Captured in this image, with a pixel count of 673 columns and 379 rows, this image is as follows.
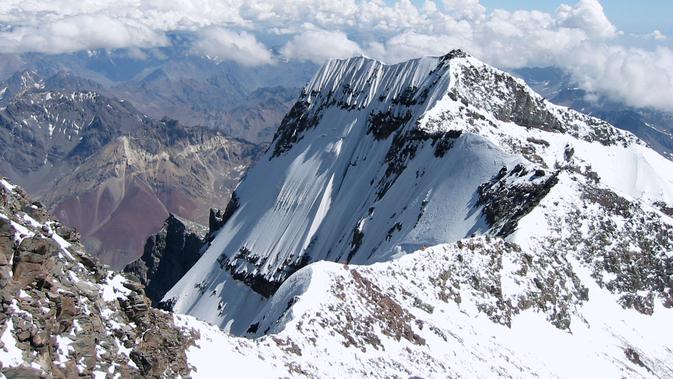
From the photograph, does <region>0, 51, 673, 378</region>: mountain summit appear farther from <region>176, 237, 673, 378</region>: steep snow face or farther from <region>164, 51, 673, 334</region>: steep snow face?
<region>164, 51, 673, 334</region>: steep snow face

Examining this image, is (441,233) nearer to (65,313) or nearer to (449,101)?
(449,101)

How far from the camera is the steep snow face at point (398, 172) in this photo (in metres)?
74.7

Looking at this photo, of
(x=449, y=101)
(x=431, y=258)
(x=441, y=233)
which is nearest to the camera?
(x=431, y=258)

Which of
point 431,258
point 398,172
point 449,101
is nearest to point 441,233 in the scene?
point 431,258

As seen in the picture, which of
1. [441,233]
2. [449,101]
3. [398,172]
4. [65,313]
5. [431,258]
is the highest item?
[449,101]

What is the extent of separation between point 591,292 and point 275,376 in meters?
36.8

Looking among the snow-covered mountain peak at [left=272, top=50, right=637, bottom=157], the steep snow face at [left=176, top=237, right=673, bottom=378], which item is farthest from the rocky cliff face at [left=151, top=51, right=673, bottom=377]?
the snow-covered mountain peak at [left=272, top=50, right=637, bottom=157]

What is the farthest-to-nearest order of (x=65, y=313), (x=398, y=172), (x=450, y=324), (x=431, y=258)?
(x=398, y=172), (x=431, y=258), (x=450, y=324), (x=65, y=313)

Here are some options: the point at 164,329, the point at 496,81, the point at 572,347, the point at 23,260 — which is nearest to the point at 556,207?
the point at 572,347


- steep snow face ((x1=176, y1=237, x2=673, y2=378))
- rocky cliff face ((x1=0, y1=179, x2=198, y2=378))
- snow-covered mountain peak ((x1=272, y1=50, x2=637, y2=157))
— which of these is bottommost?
steep snow face ((x1=176, y1=237, x2=673, y2=378))

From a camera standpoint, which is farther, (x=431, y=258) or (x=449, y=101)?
(x=449, y=101)

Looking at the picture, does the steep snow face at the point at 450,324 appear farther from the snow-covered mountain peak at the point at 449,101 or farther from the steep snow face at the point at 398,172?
the snow-covered mountain peak at the point at 449,101

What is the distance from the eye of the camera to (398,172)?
341 feet

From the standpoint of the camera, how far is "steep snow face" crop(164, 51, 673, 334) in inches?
2940
